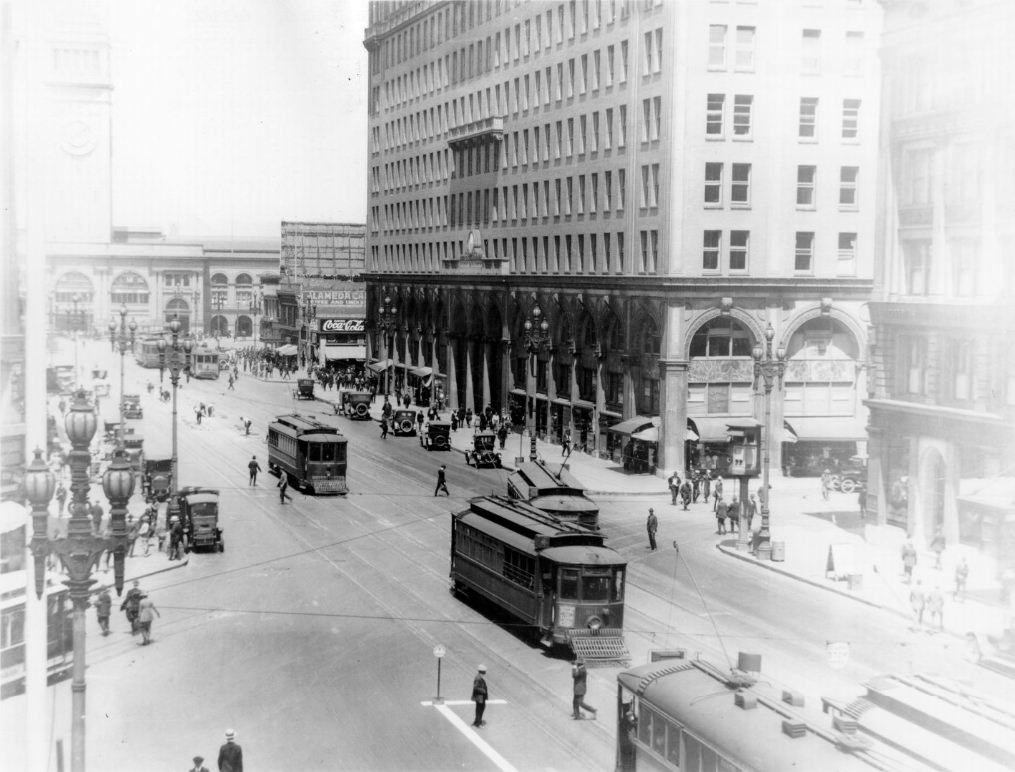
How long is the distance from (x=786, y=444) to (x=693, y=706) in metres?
46.0

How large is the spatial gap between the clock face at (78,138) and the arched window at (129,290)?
79118 millimetres

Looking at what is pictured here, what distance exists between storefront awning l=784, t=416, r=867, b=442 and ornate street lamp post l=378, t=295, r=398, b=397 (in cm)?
3323

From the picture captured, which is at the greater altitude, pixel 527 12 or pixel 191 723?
pixel 527 12

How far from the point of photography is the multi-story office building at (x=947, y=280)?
3912 cm

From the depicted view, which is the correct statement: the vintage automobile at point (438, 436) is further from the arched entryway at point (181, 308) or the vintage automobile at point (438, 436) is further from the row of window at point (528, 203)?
the arched entryway at point (181, 308)

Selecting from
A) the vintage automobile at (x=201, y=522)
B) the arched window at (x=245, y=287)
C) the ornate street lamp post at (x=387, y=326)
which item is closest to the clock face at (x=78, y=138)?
the vintage automobile at (x=201, y=522)

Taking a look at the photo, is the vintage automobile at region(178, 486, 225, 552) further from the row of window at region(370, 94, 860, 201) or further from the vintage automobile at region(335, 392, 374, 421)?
the vintage automobile at region(335, 392, 374, 421)

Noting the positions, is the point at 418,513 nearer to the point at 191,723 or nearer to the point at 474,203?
the point at 191,723

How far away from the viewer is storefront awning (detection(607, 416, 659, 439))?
6119 centimetres

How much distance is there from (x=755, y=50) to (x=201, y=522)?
3626 centimetres

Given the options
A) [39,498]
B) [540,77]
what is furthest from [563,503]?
[540,77]

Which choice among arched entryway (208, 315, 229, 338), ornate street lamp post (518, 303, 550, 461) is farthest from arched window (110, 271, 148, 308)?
ornate street lamp post (518, 303, 550, 461)

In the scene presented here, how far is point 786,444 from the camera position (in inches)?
2448

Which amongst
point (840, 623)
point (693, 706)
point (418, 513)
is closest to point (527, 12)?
point (418, 513)
